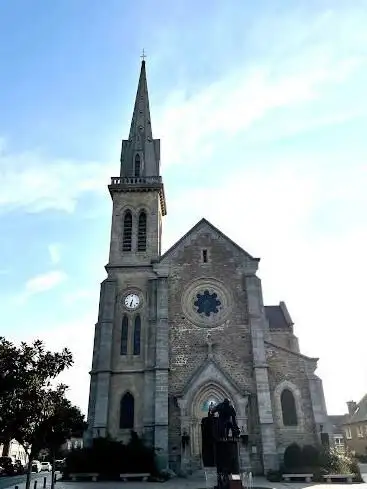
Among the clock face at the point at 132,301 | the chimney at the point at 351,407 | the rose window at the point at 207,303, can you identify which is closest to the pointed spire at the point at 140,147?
the clock face at the point at 132,301

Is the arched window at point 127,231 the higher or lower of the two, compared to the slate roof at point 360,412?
higher

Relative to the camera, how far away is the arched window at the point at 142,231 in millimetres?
31609

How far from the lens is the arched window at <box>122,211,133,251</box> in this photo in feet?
104

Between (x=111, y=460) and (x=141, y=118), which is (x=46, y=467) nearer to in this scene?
(x=111, y=460)

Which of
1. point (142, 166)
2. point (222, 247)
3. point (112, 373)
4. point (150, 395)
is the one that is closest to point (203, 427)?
point (150, 395)

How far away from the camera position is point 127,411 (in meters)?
25.4

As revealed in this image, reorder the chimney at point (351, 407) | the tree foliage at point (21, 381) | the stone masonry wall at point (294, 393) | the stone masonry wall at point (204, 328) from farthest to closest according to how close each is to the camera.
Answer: the chimney at point (351, 407)
the stone masonry wall at point (204, 328)
the stone masonry wall at point (294, 393)
the tree foliage at point (21, 381)

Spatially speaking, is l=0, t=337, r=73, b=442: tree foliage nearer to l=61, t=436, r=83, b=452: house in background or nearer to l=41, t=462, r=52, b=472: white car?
l=61, t=436, r=83, b=452: house in background

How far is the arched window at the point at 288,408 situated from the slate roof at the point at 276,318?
11.8 metres

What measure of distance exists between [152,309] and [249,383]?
7.85m

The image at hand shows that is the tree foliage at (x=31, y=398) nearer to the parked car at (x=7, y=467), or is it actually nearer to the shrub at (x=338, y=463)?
the shrub at (x=338, y=463)

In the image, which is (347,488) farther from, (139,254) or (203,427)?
(139,254)

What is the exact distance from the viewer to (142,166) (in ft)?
115

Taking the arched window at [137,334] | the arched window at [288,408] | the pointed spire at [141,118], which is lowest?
the arched window at [288,408]
